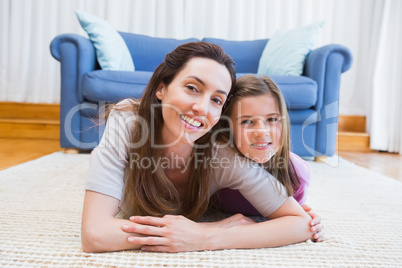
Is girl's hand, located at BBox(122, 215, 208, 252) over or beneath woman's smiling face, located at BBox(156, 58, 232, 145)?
beneath

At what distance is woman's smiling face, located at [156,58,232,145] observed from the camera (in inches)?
33.8

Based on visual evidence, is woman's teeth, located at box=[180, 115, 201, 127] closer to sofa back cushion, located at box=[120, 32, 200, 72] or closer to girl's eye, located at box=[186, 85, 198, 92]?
girl's eye, located at box=[186, 85, 198, 92]

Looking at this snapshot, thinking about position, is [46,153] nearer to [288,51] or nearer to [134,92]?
[134,92]

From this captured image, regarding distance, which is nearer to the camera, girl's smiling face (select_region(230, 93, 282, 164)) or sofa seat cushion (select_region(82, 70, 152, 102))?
girl's smiling face (select_region(230, 93, 282, 164))

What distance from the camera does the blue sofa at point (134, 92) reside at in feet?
7.15

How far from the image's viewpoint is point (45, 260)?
75cm

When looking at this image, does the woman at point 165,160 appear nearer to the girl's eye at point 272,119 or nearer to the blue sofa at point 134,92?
the girl's eye at point 272,119

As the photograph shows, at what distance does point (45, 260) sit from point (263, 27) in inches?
127

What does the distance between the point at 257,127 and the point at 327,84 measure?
154 centimetres

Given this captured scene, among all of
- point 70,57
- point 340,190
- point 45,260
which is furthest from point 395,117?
point 45,260

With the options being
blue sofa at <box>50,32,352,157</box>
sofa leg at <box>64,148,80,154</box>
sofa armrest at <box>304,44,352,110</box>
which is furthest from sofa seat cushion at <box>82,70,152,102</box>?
sofa armrest at <box>304,44,352,110</box>

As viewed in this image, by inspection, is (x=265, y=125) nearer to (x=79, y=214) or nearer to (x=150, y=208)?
(x=150, y=208)

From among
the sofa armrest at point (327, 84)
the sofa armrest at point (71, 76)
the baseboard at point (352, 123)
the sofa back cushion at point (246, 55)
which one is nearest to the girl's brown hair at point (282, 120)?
the sofa armrest at point (327, 84)

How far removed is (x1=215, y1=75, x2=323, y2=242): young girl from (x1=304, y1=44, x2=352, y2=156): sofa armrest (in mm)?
1365
